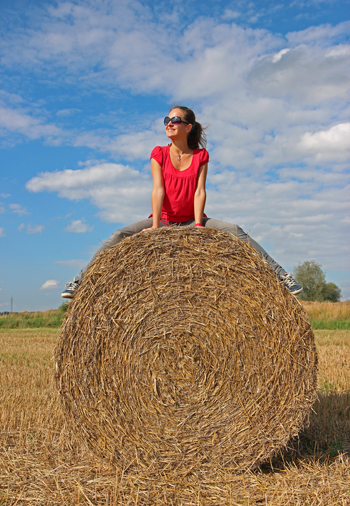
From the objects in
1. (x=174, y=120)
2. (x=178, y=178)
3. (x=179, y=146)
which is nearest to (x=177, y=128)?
(x=174, y=120)

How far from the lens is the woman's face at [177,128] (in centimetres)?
457

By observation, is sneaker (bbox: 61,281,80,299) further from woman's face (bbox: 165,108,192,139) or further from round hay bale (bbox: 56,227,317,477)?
woman's face (bbox: 165,108,192,139)

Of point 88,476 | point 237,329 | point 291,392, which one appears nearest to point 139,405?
point 88,476

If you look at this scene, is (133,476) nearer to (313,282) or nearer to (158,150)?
(158,150)

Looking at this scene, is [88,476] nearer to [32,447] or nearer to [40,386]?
[32,447]

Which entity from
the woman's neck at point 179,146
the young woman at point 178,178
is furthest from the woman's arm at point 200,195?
the woman's neck at point 179,146

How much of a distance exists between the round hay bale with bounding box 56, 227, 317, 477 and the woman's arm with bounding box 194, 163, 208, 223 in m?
1.00

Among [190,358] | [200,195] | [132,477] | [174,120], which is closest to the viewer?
[132,477]

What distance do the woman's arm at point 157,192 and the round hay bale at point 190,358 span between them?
3.26 feet

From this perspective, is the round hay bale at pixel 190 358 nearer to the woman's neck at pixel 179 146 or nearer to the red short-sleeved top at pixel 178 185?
the red short-sleeved top at pixel 178 185

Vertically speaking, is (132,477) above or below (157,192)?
below

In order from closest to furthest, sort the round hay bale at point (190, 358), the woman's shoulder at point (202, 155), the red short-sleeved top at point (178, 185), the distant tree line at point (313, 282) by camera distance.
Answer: the round hay bale at point (190, 358), the red short-sleeved top at point (178, 185), the woman's shoulder at point (202, 155), the distant tree line at point (313, 282)

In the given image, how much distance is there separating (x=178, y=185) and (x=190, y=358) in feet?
6.78

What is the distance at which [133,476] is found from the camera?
10.3 ft
